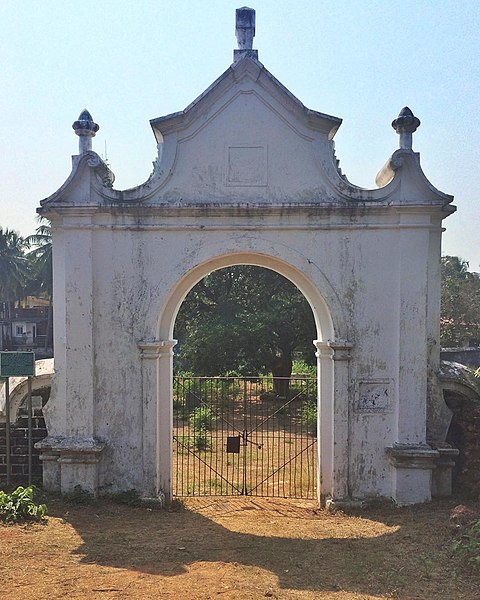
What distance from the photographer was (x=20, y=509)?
629 centimetres

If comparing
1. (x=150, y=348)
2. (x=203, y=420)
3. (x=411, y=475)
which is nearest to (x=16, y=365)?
(x=150, y=348)

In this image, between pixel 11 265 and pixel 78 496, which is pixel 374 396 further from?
pixel 11 265

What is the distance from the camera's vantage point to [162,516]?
682cm

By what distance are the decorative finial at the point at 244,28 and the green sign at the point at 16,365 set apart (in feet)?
15.4

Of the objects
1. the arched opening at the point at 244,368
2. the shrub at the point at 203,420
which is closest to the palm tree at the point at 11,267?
the arched opening at the point at 244,368

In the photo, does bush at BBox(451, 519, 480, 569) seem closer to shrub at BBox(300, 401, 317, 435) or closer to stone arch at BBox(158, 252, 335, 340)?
stone arch at BBox(158, 252, 335, 340)

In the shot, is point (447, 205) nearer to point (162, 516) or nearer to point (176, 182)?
point (176, 182)

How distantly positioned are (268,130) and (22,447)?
17.1 ft

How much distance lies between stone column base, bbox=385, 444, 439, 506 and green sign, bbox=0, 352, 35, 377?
4.65 metres

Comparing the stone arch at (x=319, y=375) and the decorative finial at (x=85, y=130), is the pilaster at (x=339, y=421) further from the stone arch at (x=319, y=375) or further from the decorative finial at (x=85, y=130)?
the decorative finial at (x=85, y=130)

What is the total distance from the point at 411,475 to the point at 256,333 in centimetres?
1009

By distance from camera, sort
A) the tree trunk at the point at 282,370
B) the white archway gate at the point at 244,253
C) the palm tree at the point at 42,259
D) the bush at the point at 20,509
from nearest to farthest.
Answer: the bush at the point at 20,509 → the white archway gate at the point at 244,253 → the tree trunk at the point at 282,370 → the palm tree at the point at 42,259

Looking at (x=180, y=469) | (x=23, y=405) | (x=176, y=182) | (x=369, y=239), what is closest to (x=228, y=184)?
(x=176, y=182)

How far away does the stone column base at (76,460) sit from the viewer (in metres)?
6.82
